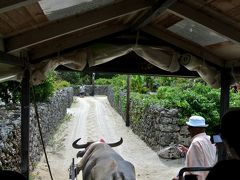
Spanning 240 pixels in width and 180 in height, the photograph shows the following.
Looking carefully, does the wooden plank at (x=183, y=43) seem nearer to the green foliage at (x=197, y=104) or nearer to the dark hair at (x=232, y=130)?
the dark hair at (x=232, y=130)

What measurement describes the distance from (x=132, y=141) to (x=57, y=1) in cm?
1289

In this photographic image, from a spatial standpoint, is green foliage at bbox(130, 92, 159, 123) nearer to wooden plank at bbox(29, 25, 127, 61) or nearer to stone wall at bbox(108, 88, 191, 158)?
stone wall at bbox(108, 88, 191, 158)

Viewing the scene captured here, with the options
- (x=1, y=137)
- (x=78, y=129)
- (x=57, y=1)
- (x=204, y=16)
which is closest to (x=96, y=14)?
(x=57, y=1)

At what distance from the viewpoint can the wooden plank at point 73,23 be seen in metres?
4.05

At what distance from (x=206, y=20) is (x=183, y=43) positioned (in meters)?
1.30

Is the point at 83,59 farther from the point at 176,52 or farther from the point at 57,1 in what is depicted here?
the point at 57,1

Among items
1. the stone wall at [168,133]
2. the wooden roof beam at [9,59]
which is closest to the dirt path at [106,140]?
the stone wall at [168,133]

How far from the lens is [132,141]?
15797 millimetres

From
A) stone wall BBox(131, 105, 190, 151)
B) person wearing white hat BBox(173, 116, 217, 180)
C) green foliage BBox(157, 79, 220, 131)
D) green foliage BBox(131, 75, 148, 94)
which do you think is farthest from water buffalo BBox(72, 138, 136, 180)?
green foliage BBox(131, 75, 148, 94)

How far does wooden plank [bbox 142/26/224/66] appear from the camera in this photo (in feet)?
16.9

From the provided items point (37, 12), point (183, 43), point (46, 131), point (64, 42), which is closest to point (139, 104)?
point (46, 131)

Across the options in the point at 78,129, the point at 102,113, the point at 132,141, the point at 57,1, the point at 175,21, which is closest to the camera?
the point at 57,1

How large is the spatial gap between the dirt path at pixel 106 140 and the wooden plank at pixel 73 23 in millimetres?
5691

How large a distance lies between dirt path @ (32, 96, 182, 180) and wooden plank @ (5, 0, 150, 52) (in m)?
5.69
